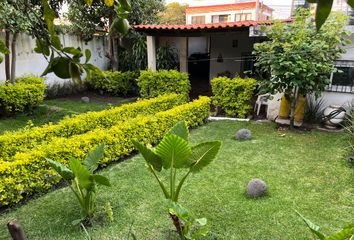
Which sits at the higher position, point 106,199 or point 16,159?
point 16,159

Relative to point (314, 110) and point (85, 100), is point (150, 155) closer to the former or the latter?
point (314, 110)

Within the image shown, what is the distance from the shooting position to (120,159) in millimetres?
5754

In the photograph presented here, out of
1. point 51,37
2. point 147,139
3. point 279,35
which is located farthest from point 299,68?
point 51,37

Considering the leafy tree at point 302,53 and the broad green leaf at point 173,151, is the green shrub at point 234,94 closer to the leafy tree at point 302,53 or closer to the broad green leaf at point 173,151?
the leafy tree at point 302,53

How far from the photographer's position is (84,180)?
3.27 m

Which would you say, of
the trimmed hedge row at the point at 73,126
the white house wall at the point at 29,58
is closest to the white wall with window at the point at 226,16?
the white house wall at the point at 29,58

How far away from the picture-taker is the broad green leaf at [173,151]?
2.74 m

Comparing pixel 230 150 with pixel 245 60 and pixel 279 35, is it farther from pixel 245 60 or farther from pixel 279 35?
pixel 245 60

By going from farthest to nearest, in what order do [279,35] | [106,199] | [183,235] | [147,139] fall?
[279,35]
[147,139]
[106,199]
[183,235]

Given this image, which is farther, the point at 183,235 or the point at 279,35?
the point at 279,35

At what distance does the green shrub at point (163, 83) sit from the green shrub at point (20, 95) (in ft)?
10.6

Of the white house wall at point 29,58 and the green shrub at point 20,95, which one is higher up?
the white house wall at point 29,58

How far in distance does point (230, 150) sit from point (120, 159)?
2231mm

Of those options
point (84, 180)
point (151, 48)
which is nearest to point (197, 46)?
point (151, 48)
